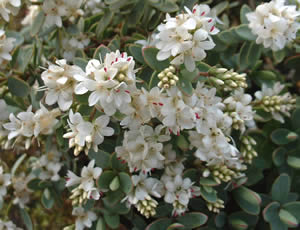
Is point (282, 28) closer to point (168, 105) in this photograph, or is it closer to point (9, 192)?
point (168, 105)

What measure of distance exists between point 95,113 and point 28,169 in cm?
97

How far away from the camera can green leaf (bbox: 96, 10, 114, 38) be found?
5.70 ft

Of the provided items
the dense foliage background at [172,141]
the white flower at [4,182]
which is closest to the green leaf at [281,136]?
the dense foliage background at [172,141]

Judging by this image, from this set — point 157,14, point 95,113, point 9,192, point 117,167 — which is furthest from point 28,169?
point 157,14

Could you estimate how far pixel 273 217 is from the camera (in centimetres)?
164

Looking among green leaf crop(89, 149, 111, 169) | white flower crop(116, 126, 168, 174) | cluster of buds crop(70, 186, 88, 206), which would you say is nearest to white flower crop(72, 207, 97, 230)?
cluster of buds crop(70, 186, 88, 206)

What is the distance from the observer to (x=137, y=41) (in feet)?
5.51

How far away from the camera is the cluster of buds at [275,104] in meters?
1.68

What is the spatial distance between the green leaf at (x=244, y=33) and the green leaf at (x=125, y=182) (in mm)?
943

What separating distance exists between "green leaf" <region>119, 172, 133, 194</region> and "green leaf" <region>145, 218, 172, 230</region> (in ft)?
0.77

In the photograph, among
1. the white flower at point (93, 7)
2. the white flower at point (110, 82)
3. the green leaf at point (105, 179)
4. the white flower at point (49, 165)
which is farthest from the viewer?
the white flower at point (93, 7)

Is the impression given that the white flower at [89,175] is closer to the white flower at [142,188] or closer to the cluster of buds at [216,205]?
the white flower at [142,188]

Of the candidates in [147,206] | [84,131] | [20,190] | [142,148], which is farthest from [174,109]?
[20,190]

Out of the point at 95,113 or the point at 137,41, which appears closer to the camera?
the point at 95,113
